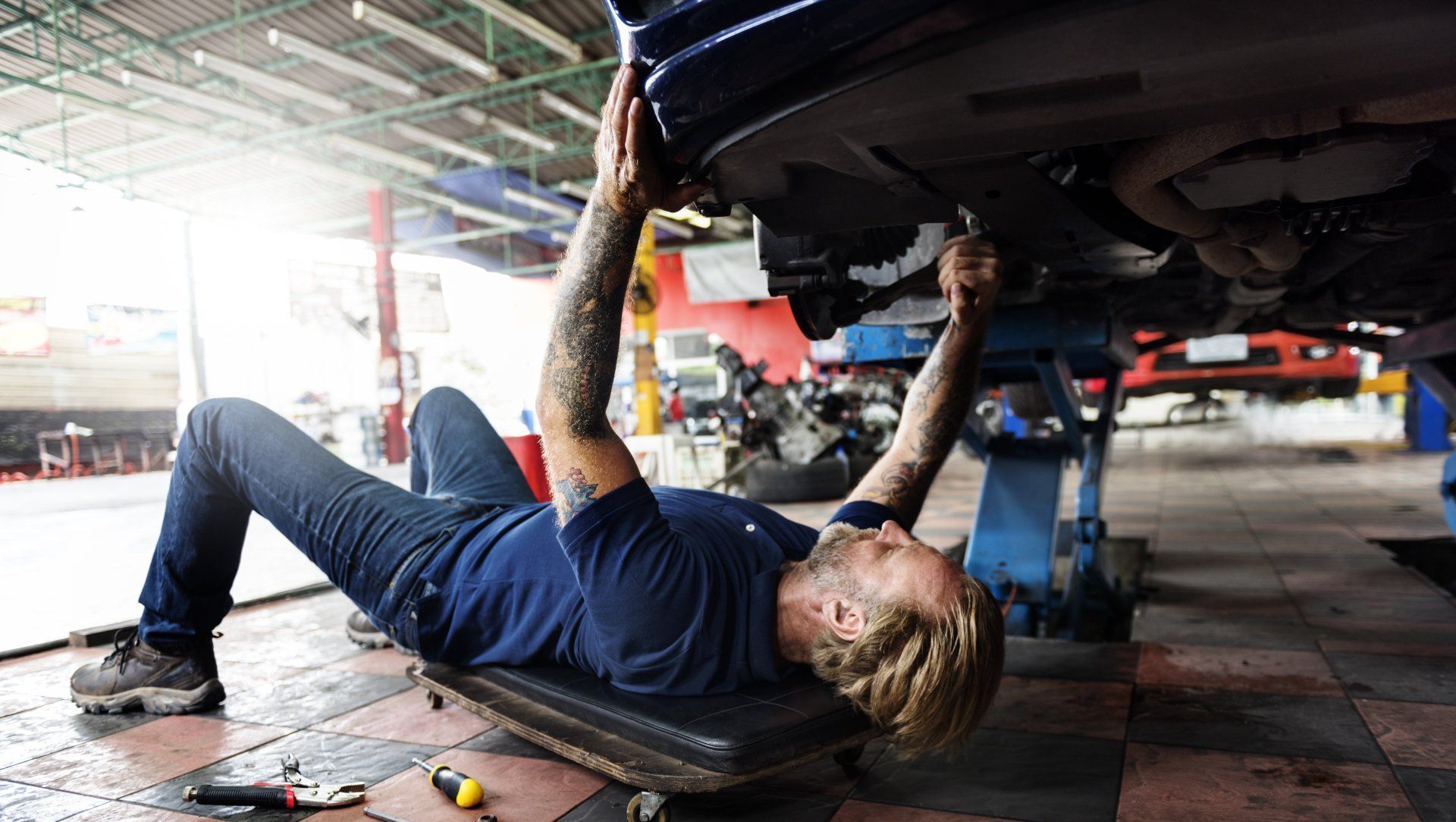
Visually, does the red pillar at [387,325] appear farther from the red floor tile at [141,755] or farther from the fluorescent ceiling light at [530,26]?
the red floor tile at [141,755]

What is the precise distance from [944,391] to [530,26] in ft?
23.7

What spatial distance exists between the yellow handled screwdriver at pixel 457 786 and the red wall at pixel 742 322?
16.2 m

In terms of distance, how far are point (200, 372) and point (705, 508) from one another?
11703mm

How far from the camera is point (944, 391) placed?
183 centimetres

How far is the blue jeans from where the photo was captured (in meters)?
1.67

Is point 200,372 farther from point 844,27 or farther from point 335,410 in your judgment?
point 844,27

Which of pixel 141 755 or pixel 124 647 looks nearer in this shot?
pixel 141 755

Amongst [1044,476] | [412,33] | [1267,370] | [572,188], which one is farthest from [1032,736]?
[572,188]

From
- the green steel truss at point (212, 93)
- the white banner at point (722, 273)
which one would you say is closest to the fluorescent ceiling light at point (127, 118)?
the green steel truss at point (212, 93)

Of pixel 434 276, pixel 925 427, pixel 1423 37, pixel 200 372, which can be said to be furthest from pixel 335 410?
pixel 1423 37

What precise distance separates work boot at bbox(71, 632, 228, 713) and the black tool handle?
599 millimetres

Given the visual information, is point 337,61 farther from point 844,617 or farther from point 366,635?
Answer: point 844,617

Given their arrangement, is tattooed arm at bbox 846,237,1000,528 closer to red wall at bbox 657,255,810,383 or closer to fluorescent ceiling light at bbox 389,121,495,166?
fluorescent ceiling light at bbox 389,121,495,166

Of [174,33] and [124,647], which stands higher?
[174,33]
